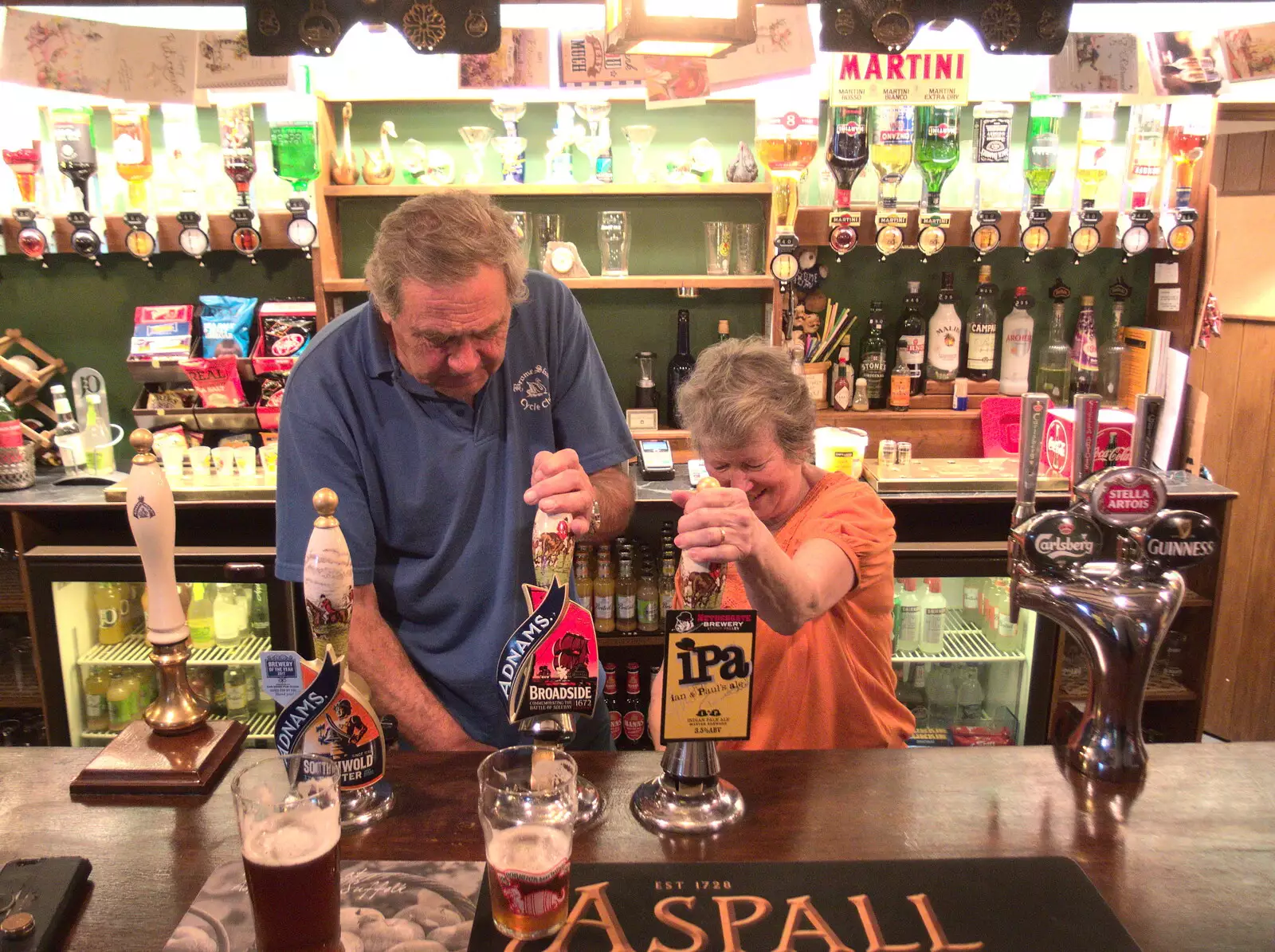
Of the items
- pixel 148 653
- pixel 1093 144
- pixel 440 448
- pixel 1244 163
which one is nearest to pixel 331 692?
pixel 440 448

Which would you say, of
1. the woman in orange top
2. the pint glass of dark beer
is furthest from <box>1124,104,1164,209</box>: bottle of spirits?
the pint glass of dark beer

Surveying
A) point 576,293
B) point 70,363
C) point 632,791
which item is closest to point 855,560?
point 632,791

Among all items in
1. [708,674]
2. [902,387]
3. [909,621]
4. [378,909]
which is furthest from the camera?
[902,387]

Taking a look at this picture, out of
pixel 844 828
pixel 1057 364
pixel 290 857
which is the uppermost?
pixel 1057 364

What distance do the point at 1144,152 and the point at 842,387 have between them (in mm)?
1261

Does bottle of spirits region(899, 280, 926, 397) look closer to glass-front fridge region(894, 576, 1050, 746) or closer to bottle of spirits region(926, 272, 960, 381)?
bottle of spirits region(926, 272, 960, 381)

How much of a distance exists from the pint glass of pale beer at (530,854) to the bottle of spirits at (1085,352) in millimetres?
3030

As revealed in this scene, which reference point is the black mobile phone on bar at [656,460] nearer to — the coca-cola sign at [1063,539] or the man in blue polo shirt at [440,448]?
the man in blue polo shirt at [440,448]

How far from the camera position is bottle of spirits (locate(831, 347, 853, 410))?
3.45 metres

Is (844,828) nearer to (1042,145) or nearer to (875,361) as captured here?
(875,361)

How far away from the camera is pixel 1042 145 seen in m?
3.24

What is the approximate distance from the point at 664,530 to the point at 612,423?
1295mm

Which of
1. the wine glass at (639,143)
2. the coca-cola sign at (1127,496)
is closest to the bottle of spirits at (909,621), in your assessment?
the wine glass at (639,143)

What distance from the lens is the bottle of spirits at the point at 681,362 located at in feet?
11.4
